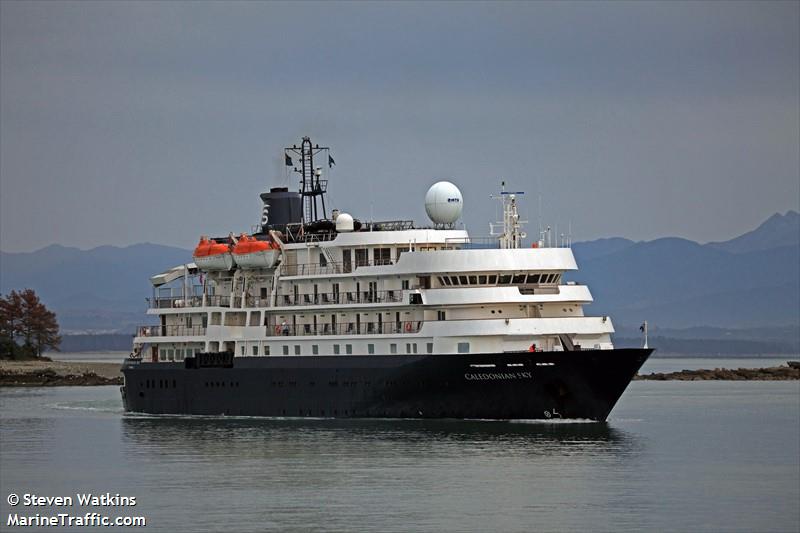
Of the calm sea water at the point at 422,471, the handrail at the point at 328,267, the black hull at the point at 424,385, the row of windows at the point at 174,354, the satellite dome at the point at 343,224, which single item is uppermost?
the satellite dome at the point at 343,224

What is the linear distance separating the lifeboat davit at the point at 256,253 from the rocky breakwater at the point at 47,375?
134ft

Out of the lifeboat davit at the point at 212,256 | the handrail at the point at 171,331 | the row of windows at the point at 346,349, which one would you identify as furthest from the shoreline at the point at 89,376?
the row of windows at the point at 346,349

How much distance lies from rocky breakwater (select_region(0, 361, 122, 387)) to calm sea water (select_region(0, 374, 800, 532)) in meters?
41.8

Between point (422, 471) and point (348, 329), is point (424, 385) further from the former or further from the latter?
point (422, 471)

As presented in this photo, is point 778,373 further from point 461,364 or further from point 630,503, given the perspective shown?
point 630,503

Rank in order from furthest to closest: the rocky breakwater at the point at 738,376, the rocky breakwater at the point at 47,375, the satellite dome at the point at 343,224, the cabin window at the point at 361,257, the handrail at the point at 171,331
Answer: the rocky breakwater at the point at 47,375
the rocky breakwater at the point at 738,376
the handrail at the point at 171,331
the satellite dome at the point at 343,224
the cabin window at the point at 361,257

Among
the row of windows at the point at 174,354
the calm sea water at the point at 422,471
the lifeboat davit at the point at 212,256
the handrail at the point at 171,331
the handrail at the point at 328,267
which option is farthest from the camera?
the row of windows at the point at 174,354

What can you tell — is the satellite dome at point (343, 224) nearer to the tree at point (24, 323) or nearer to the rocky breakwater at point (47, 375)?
the rocky breakwater at point (47, 375)

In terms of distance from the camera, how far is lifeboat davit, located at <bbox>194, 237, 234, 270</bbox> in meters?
58.4

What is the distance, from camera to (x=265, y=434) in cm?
5062

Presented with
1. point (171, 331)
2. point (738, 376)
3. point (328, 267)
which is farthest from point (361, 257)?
point (738, 376)

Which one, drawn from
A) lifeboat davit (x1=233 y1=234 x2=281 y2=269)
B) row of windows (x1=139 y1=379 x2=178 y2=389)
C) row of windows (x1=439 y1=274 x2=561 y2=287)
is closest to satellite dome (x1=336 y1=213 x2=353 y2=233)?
lifeboat davit (x1=233 y1=234 x2=281 y2=269)

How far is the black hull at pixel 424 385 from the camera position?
161 feet

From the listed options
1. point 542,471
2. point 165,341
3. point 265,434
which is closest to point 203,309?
point 165,341
